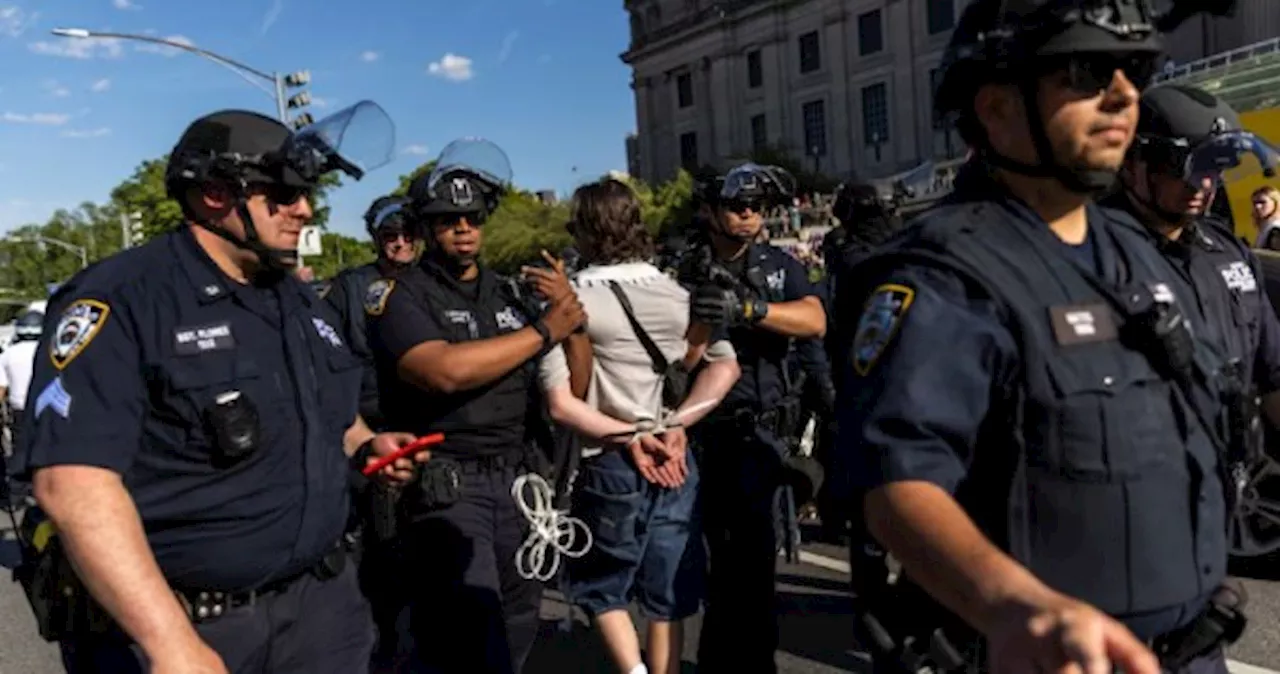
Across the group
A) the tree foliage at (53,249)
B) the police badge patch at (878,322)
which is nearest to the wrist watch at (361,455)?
the police badge patch at (878,322)

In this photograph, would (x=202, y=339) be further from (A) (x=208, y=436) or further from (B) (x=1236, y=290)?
(B) (x=1236, y=290)

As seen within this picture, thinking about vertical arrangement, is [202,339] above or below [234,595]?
above

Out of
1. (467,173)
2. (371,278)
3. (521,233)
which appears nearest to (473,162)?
(467,173)

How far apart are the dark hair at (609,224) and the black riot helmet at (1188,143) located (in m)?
1.51

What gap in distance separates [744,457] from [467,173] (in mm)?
1370

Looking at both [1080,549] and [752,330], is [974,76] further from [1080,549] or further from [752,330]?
[752,330]

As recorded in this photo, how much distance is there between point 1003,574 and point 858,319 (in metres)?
0.52

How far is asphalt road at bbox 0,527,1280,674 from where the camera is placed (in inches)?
188

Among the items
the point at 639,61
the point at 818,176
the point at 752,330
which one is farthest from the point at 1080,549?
the point at 639,61

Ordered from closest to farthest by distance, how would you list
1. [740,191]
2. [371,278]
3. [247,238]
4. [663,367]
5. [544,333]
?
[247,238] < [544,333] < [663,367] < [740,191] < [371,278]

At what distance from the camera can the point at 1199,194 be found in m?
3.24

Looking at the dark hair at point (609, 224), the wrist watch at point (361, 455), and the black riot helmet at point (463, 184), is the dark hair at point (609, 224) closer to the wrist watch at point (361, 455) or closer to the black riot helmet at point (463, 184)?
the black riot helmet at point (463, 184)

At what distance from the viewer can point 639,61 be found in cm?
7844

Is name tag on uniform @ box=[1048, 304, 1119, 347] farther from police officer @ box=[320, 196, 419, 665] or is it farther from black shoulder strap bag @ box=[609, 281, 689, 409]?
black shoulder strap bag @ box=[609, 281, 689, 409]
